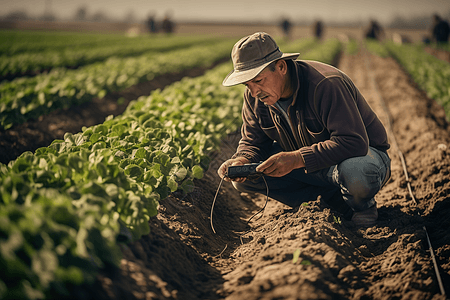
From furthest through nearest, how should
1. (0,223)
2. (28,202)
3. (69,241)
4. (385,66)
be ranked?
(385,66) → (28,202) → (69,241) → (0,223)

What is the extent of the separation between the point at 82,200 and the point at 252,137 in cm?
176

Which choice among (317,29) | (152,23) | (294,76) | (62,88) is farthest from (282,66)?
(152,23)

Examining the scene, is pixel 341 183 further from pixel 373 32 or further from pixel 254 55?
pixel 373 32

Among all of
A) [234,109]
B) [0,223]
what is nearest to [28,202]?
[0,223]

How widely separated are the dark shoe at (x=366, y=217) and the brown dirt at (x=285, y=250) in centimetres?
6

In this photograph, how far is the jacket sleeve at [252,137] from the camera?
321 centimetres

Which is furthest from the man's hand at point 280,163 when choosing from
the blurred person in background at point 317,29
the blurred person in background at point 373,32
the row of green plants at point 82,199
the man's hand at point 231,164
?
the blurred person in background at point 373,32

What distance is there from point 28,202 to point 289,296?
147cm

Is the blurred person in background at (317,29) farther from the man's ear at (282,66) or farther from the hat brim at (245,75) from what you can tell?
the hat brim at (245,75)

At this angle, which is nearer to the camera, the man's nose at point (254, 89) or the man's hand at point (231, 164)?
the man's nose at point (254, 89)

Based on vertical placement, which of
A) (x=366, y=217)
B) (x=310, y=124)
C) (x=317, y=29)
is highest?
(x=317, y=29)

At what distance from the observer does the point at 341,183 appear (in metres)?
2.97

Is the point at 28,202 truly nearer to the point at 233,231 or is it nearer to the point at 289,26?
the point at 233,231

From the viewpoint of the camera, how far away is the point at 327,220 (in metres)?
2.88
